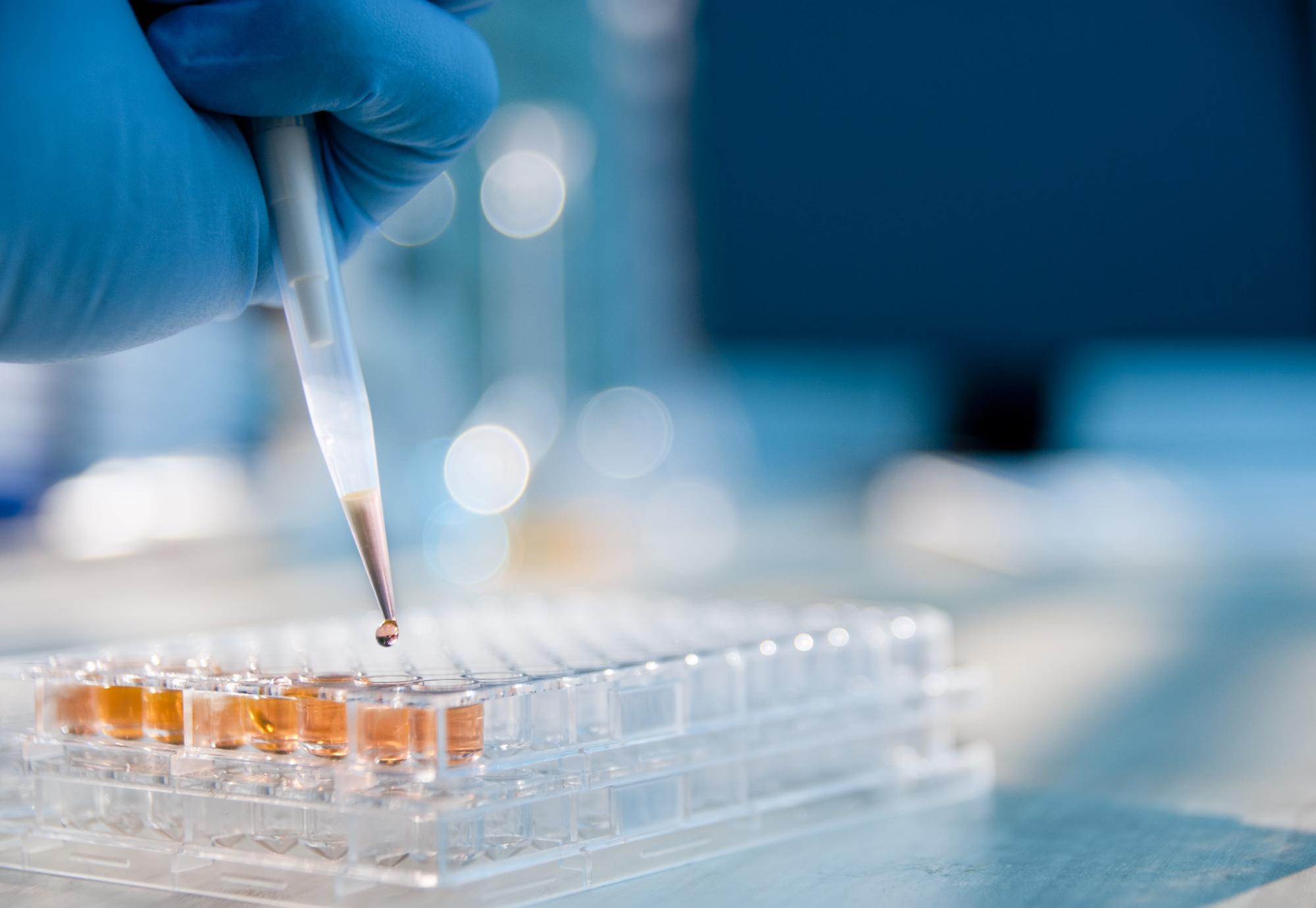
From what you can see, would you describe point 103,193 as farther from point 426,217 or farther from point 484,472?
point 426,217

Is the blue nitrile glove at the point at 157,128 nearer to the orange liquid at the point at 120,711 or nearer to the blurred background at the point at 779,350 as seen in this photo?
the orange liquid at the point at 120,711

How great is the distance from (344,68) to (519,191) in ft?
11.4

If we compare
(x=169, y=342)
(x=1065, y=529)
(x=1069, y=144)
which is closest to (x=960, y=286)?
(x=1069, y=144)

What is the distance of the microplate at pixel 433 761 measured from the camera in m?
0.49

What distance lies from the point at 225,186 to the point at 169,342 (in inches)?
91.1

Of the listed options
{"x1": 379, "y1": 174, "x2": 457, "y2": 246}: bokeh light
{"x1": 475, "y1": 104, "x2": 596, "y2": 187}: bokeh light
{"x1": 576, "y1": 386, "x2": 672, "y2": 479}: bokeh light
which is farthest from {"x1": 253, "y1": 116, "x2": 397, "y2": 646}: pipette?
{"x1": 576, "y1": 386, "x2": 672, "y2": 479}: bokeh light

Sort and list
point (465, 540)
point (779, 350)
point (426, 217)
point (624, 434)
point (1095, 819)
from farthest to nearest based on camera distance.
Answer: point (779, 350), point (624, 434), point (426, 217), point (465, 540), point (1095, 819)

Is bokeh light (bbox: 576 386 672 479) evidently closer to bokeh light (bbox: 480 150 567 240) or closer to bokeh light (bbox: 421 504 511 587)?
bokeh light (bbox: 480 150 567 240)

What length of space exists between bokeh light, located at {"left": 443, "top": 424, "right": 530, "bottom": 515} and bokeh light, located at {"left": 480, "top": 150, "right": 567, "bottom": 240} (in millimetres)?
799

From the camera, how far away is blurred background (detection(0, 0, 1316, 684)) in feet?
8.45

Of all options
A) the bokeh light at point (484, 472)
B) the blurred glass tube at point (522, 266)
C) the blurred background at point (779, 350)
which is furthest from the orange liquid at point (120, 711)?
the blurred glass tube at point (522, 266)

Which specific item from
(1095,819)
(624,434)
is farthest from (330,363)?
(624,434)

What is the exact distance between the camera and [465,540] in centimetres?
314

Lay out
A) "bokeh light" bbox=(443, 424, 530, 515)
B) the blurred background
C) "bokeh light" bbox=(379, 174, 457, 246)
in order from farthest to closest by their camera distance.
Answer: "bokeh light" bbox=(379, 174, 457, 246) → "bokeh light" bbox=(443, 424, 530, 515) → the blurred background
